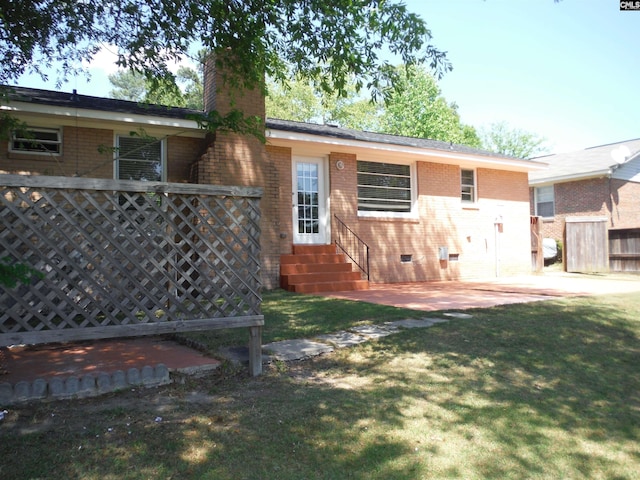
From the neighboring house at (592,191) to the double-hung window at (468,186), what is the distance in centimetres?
685

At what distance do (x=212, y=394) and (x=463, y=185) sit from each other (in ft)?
43.3

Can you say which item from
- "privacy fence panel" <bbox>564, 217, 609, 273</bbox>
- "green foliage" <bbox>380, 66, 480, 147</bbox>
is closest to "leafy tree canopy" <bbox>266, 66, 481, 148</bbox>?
"green foliage" <bbox>380, 66, 480, 147</bbox>

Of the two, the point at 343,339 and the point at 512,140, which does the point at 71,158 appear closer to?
the point at 343,339

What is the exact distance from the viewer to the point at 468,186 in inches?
618

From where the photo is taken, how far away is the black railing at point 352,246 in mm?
12625

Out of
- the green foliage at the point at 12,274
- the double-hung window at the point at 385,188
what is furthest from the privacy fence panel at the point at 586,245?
the green foliage at the point at 12,274

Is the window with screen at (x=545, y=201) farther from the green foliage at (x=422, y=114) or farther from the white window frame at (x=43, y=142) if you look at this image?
the white window frame at (x=43, y=142)

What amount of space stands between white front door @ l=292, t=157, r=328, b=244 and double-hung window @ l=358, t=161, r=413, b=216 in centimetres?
127

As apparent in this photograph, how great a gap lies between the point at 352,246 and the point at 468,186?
17.3 ft

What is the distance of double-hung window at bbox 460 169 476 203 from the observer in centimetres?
1565

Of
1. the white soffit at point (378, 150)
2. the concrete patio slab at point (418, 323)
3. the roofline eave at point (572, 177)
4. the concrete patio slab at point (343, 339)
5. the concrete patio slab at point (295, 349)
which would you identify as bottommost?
the concrete patio slab at point (295, 349)

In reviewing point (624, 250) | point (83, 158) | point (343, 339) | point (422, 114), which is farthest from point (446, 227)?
point (422, 114)

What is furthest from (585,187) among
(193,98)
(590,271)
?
(193,98)

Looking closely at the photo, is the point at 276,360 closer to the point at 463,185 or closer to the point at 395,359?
the point at 395,359
